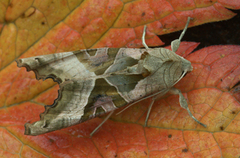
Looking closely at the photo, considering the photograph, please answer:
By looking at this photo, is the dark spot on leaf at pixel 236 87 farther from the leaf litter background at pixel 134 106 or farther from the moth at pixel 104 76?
the moth at pixel 104 76

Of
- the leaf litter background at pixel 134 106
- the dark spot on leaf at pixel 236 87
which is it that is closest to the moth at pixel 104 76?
the leaf litter background at pixel 134 106

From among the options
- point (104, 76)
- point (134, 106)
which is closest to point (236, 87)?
point (134, 106)

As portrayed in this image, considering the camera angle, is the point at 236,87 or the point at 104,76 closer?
the point at 236,87

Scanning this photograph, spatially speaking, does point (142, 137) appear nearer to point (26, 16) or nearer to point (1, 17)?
point (26, 16)

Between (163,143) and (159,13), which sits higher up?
(159,13)

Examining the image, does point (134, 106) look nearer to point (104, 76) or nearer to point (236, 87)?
point (104, 76)

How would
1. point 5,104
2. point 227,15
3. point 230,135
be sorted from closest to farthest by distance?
point 230,135 → point 227,15 → point 5,104

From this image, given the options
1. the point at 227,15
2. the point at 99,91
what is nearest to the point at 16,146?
the point at 99,91
